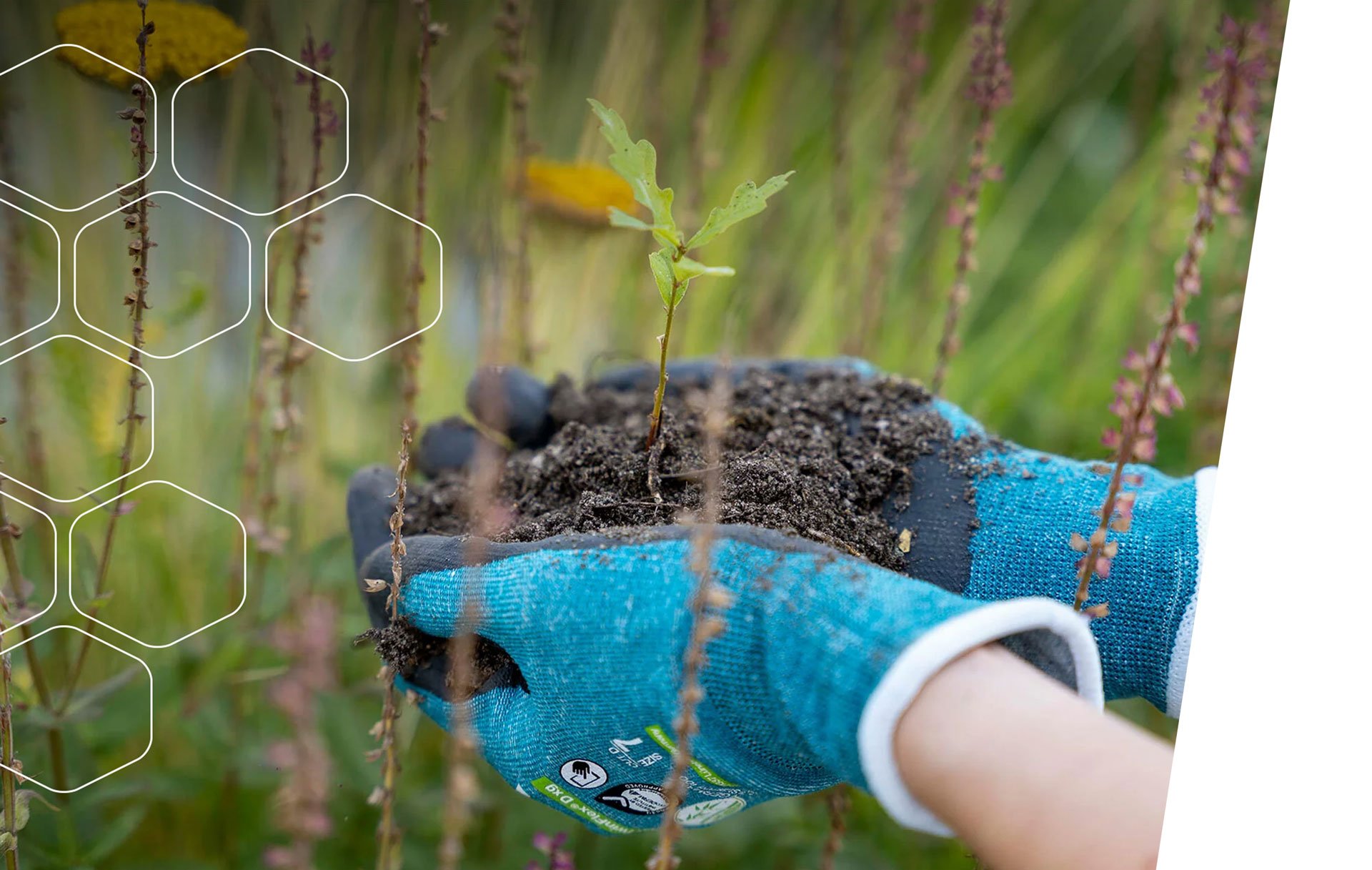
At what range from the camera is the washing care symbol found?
2.10ft


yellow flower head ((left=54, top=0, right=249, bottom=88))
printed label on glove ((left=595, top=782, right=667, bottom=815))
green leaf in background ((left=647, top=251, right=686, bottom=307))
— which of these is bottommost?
printed label on glove ((left=595, top=782, right=667, bottom=815))

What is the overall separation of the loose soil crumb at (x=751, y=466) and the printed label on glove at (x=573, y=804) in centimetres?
9

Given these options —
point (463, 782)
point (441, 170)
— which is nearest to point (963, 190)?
point (441, 170)

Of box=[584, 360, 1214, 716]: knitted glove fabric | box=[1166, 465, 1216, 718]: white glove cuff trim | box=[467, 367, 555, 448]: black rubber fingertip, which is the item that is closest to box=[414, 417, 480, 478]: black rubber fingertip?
box=[467, 367, 555, 448]: black rubber fingertip

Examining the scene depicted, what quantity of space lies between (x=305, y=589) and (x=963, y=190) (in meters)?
0.77

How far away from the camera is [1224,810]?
0.63m

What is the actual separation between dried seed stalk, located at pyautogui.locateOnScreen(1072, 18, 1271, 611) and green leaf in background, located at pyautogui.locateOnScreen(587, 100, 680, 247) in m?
0.30

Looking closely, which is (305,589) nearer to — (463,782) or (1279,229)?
(463,782)

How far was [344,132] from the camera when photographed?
847 mm

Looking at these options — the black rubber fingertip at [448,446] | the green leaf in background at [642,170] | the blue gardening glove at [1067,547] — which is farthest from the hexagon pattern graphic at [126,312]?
the blue gardening glove at [1067,547]

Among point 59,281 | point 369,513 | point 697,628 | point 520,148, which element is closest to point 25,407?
point 59,281

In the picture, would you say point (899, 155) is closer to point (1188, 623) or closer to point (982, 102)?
point (982, 102)

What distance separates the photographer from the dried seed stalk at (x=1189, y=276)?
1.77ft

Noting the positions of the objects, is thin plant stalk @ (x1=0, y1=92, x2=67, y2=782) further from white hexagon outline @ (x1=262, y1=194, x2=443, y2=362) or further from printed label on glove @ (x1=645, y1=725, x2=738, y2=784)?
printed label on glove @ (x1=645, y1=725, x2=738, y2=784)
